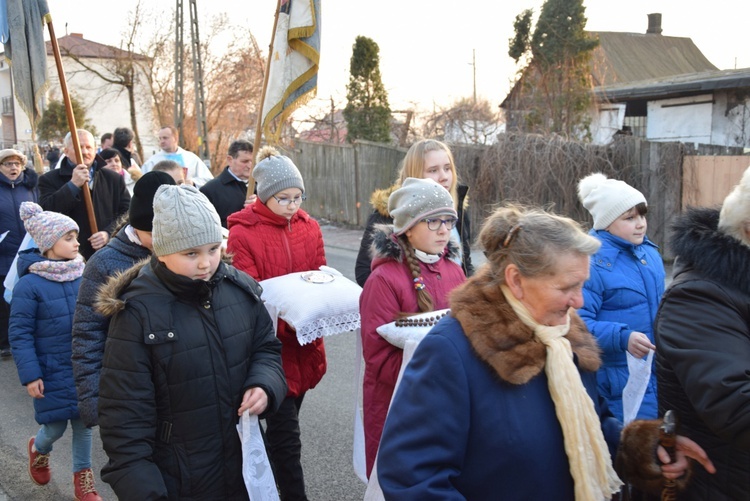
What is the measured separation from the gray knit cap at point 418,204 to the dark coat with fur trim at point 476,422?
139 cm

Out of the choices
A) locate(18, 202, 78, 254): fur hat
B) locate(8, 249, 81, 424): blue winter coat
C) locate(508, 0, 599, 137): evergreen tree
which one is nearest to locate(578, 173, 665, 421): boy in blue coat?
locate(8, 249, 81, 424): blue winter coat

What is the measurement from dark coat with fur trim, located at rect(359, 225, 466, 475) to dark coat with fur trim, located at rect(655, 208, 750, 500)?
117 cm

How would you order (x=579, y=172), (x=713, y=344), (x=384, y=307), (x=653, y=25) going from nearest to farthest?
(x=713, y=344), (x=384, y=307), (x=579, y=172), (x=653, y=25)

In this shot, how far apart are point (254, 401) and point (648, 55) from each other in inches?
1506

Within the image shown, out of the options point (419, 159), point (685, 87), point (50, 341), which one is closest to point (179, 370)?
point (50, 341)

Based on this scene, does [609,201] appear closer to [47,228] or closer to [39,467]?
[47,228]

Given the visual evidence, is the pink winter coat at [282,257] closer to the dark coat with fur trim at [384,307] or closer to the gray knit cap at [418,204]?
the dark coat with fur trim at [384,307]

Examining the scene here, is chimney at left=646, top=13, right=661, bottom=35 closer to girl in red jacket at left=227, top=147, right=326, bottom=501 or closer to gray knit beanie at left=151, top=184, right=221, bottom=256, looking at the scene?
girl in red jacket at left=227, top=147, right=326, bottom=501

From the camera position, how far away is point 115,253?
3.47 m

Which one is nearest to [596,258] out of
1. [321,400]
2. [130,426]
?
[130,426]

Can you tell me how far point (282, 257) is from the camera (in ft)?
14.0

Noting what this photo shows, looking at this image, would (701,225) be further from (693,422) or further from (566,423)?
(566,423)

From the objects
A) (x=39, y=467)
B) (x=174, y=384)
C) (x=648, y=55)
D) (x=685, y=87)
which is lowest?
(x=39, y=467)

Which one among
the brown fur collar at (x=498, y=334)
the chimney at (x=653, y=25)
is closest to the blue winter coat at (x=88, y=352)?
the brown fur collar at (x=498, y=334)
